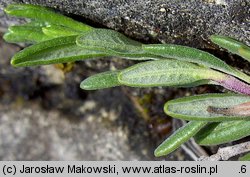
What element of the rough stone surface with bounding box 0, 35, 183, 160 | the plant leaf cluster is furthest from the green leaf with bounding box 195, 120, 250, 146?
the rough stone surface with bounding box 0, 35, 183, 160

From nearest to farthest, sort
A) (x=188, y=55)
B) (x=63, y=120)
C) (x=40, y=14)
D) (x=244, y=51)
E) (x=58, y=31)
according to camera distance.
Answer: (x=244, y=51) < (x=188, y=55) < (x=40, y=14) < (x=58, y=31) < (x=63, y=120)

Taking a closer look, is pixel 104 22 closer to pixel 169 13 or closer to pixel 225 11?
pixel 169 13

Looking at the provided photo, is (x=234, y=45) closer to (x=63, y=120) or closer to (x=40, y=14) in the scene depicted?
(x=40, y=14)

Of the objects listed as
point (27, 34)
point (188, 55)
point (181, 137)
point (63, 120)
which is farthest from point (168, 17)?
point (63, 120)

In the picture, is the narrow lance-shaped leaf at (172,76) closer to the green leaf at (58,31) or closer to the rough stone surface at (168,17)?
the rough stone surface at (168,17)

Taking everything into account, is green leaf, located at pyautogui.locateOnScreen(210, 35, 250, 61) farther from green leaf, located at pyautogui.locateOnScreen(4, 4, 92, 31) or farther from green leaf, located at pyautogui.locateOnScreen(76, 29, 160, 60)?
green leaf, located at pyautogui.locateOnScreen(4, 4, 92, 31)
